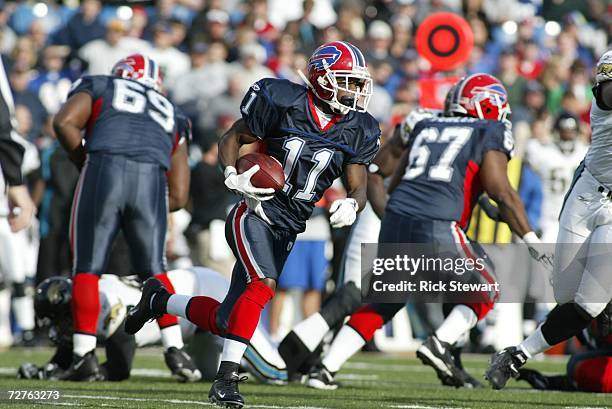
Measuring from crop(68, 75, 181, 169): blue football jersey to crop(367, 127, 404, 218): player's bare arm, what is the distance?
49.8 inches

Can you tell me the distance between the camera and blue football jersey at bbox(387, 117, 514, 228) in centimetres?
704

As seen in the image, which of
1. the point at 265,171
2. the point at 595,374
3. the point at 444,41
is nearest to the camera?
the point at 265,171

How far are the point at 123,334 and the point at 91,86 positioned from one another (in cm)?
148

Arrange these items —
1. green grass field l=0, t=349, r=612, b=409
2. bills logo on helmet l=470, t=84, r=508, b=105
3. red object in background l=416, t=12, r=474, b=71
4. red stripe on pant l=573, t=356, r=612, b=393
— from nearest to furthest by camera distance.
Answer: green grass field l=0, t=349, r=612, b=409 → red stripe on pant l=573, t=356, r=612, b=393 → bills logo on helmet l=470, t=84, r=508, b=105 → red object in background l=416, t=12, r=474, b=71

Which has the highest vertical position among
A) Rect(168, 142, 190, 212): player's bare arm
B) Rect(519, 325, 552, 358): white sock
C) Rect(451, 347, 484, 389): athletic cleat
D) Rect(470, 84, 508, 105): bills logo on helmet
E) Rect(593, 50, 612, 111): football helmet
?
Rect(593, 50, 612, 111): football helmet

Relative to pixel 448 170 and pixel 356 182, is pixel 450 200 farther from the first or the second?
pixel 356 182

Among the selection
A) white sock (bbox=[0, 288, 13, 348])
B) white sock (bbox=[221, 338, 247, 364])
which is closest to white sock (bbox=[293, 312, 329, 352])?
white sock (bbox=[221, 338, 247, 364])

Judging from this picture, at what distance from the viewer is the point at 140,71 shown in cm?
756

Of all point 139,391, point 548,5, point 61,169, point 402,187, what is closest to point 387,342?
point 61,169

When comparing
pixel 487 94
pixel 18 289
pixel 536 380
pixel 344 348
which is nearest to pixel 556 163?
pixel 487 94

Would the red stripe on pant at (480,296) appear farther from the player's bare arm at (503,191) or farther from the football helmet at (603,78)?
the football helmet at (603,78)

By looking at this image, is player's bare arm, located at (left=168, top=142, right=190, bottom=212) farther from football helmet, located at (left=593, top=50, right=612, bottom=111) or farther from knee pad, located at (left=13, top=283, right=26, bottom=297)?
knee pad, located at (left=13, top=283, right=26, bottom=297)

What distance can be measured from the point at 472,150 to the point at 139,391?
232 cm

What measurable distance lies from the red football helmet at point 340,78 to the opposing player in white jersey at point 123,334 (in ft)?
6.22
